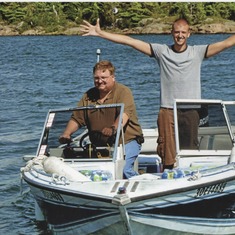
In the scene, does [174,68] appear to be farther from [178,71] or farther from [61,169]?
[61,169]

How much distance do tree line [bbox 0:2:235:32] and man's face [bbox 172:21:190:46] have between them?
82439 millimetres

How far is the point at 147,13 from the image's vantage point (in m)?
99.7

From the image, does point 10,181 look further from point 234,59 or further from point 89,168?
point 234,59

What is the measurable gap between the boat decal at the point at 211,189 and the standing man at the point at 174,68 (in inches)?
45.8

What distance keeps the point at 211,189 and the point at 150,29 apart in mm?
80972

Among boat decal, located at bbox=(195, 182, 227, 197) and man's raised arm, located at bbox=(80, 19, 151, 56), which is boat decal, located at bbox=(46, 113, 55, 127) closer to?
man's raised arm, located at bbox=(80, 19, 151, 56)

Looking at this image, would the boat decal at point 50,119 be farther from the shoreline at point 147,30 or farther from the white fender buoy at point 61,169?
the shoreline at point 147,30

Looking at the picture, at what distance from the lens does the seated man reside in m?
9.27

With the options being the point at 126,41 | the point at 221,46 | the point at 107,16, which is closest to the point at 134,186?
the point at 126,41

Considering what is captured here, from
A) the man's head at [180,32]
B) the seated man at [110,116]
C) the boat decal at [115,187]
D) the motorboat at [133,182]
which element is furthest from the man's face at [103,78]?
the boat decal at [115,187]

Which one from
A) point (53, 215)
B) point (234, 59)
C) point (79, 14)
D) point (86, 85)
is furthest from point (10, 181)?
point (79, 14)

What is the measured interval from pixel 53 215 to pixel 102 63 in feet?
5.93

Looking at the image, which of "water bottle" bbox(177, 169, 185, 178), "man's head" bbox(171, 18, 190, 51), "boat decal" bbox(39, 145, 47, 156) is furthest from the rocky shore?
"water bottle" bbox(177, 169, 185, 178)

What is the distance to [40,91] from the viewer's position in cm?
2766
